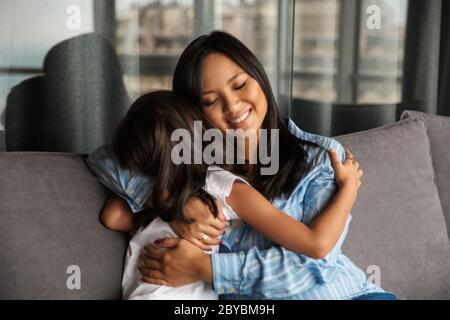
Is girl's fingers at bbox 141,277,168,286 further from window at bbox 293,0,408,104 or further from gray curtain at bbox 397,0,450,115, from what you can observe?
gray curtain at bbox 397,0,450,115

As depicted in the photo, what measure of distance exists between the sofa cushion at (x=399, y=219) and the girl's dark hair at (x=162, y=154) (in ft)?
1.69

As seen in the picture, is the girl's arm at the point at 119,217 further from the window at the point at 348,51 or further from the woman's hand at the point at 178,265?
the window at the point at 348,51

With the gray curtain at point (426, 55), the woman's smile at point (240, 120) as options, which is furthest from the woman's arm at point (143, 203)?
the gray curtain at point (426, 55)

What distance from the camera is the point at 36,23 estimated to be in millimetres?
1850

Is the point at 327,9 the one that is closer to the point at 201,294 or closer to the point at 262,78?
the point at 262,78

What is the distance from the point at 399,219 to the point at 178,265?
69 centimetres

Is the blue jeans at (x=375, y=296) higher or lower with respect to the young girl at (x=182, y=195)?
lower

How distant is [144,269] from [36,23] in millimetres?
881

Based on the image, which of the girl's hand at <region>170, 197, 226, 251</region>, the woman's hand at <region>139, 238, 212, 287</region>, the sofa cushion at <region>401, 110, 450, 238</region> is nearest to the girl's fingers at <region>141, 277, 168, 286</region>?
the woman's hand at <region>139, 238, 212, 287</region>

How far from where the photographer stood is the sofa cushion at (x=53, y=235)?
1334 millimetres

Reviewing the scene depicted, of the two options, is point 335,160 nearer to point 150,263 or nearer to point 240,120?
point 240,120

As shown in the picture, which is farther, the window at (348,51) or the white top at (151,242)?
the window at (348,51)

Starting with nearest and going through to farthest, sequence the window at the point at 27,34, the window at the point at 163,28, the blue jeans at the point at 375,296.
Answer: the blue jeans at the point at 375,296
the window at the point at 27,34
the window at the point at 163,28
